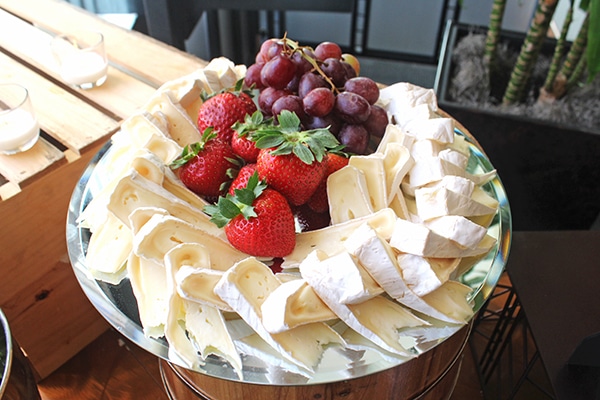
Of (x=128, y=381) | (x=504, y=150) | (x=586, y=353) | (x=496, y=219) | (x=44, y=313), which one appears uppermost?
(x=496, y=219)

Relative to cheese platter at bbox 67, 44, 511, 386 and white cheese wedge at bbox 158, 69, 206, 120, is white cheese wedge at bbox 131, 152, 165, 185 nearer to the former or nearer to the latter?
cheese platter at bbox 67, 44, 511, 386

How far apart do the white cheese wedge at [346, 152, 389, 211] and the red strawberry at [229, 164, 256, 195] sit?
0.13 metres

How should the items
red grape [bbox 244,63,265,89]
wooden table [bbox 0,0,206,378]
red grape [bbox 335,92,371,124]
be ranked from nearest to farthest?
1. red grape [bbox 335,92,371,124]
2. red grape [bbox 244,63,265,89]
3. wooden table [bbox 0,0,206,378]

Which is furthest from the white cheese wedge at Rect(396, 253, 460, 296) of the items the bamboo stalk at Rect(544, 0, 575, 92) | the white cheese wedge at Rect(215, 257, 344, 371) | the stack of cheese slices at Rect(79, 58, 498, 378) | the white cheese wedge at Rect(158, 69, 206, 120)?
the bamboo stalk at Rect(544, 0, 575, 92)

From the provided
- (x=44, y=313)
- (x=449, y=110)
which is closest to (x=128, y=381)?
(x=44, y=313)

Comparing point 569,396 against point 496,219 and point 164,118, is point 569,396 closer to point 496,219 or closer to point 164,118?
point 496,219

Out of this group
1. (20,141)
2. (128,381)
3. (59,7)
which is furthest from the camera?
(59,7)

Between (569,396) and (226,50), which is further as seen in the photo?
(226,50)

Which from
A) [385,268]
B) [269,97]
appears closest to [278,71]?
[269,97]

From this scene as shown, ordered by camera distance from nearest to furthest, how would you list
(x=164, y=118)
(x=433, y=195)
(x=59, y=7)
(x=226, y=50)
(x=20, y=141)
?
(x=433, y=195)
(x=164, y=118)
(x=20, y=141)
(x=59, y=7)
(x=226, y=50)

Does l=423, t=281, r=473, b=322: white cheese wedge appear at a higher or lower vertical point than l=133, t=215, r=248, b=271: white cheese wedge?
lower

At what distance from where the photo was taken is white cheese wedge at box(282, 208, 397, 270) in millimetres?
649

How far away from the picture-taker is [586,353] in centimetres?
71

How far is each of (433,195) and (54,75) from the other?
0.98 meters
